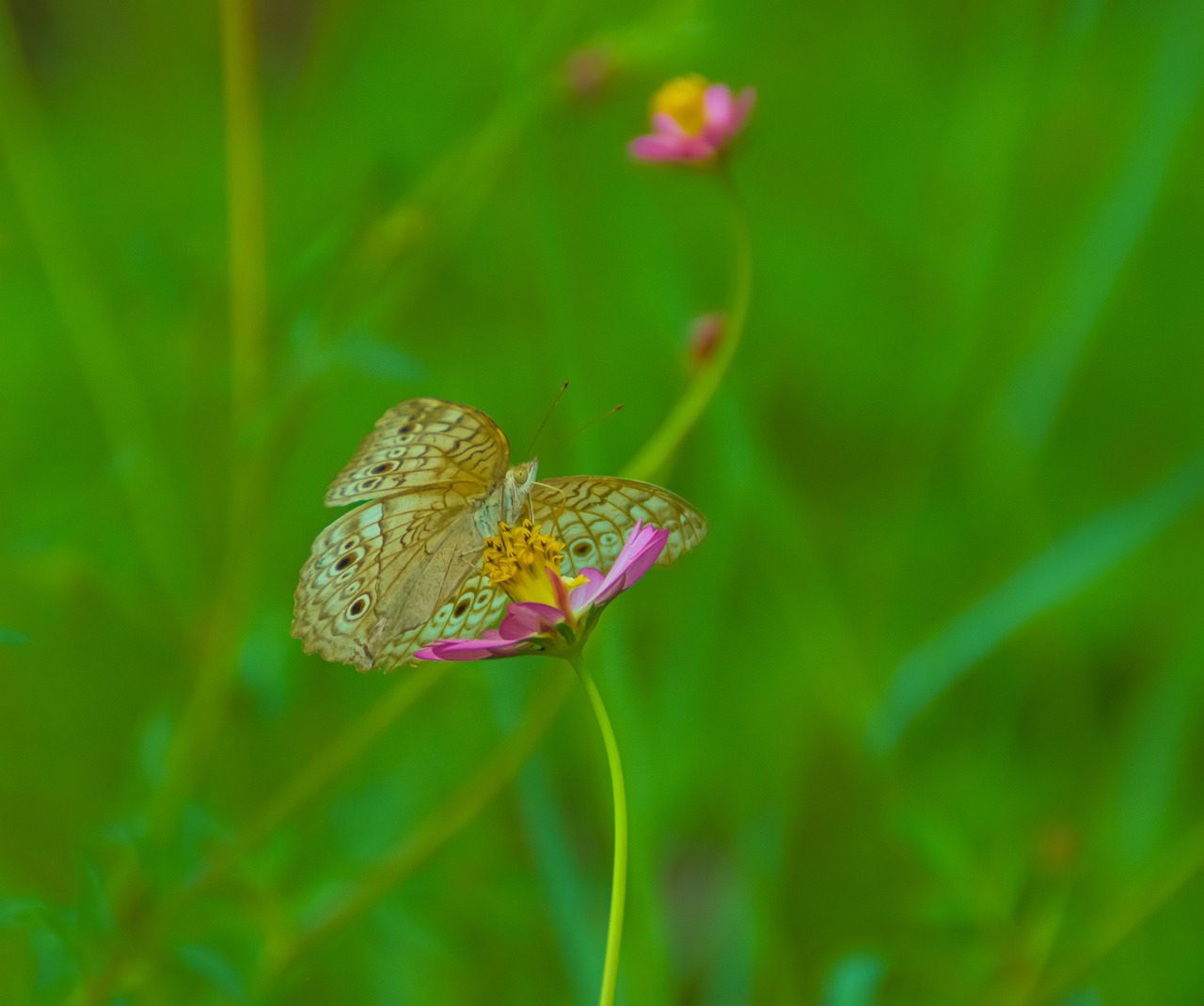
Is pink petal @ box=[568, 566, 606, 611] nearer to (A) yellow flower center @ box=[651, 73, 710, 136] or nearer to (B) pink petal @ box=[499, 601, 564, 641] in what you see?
(B) pink petal @ box=[499, 601, 564, 641]

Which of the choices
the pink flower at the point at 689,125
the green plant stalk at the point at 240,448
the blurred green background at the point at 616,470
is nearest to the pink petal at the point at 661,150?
the pink flower at the point at 689,125

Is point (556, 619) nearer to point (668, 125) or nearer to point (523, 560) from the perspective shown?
point (523, 560)

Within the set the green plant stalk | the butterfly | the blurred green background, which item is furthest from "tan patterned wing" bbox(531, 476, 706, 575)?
the green plant stalk

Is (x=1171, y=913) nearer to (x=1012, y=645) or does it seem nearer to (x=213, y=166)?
(x=1012, y=645)

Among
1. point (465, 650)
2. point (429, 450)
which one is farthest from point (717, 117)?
A: point (465, 650)

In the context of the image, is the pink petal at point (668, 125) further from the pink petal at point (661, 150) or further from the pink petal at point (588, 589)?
the pink petal at point (588, 589)

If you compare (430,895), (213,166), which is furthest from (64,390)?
(430,895)
